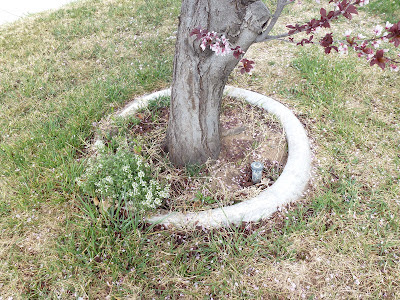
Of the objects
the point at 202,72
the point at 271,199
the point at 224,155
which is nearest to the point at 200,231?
the point at 271,199

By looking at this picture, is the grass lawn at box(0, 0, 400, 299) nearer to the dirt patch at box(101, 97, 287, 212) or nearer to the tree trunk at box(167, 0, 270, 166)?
the dirt patch at box(101, 97, 287, 212)

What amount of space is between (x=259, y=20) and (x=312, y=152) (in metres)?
1.40

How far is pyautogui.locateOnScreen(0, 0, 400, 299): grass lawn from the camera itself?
6.42 feet

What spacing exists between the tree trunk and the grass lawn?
750 mm

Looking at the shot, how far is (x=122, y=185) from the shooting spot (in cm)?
222

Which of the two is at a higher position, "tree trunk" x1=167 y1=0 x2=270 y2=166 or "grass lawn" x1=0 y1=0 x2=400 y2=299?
"tree trunk" x1=167 y1=0 x2=270 y2=166

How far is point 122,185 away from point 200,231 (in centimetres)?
66

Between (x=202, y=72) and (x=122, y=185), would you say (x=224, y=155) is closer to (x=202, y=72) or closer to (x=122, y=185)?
(x=202, y=72)

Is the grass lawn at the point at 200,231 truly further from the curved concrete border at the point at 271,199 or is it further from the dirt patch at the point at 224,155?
the dirt patch at the point at 224,155

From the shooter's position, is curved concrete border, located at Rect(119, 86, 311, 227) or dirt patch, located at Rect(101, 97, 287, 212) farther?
dirt patch, located at Rect(101, 97, 287, 212)

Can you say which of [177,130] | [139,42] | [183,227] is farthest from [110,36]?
[183,227]

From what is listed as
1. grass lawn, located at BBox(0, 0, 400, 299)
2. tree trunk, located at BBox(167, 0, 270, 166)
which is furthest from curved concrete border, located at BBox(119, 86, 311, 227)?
tree trunk, located at BBox(167, 0, 270, 166)

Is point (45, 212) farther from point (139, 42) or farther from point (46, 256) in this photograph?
point (139, 42)

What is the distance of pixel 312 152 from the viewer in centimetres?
280
